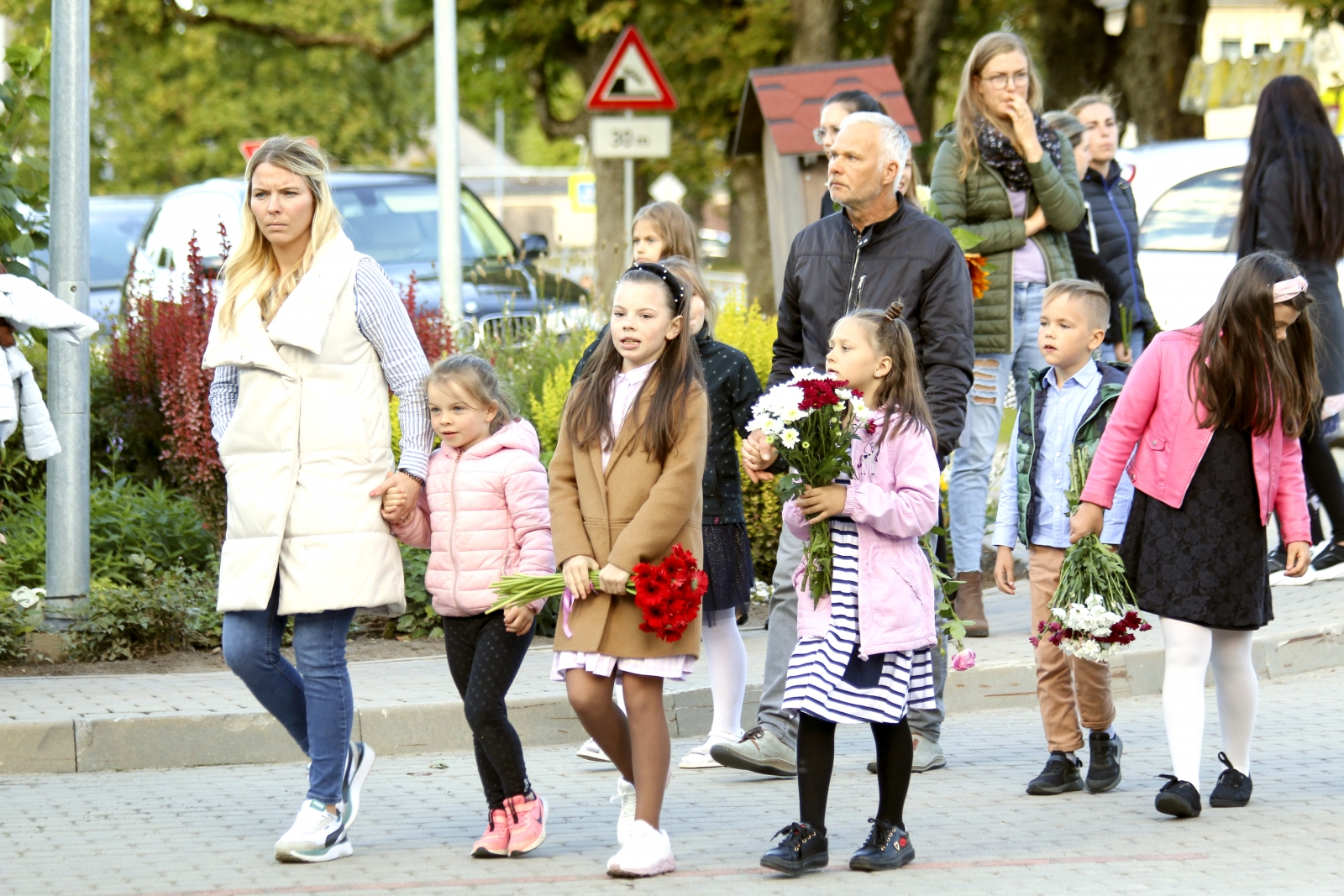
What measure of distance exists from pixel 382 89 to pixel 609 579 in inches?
1575

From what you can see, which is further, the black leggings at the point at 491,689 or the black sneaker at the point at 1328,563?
the black sneaker at the point at 1328,563

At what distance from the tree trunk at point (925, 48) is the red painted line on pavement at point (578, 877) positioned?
16.8m

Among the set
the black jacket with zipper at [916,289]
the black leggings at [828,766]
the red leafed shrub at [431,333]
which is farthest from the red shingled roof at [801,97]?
the black leggings at [828,766]

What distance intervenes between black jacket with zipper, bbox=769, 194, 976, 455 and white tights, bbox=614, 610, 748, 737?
0.87 metres

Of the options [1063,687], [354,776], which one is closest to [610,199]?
[1063,687]

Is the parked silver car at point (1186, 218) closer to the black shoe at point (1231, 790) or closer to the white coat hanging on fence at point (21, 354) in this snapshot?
the black shoe at point (1231, 790)

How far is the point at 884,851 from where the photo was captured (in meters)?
4.78

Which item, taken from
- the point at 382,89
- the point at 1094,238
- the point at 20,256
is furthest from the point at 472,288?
the point at 382,89

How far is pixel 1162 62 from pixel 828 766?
1755 centimetres

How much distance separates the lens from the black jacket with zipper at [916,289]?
5594 mm

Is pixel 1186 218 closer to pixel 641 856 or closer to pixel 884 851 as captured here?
pixel 884 851

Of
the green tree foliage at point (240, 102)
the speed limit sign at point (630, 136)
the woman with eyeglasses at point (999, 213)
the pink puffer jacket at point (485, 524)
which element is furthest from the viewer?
the green tree foliage at point (240, 102)

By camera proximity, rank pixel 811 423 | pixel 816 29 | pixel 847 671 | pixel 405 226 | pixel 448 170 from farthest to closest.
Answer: pixel 816 29 → pixel 405 226 → pixel 448 170 → pixel 847 671 → pixel 811 423

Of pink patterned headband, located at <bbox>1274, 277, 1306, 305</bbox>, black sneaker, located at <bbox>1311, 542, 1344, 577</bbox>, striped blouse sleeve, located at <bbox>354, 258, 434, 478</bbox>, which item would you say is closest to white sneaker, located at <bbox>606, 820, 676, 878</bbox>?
striped blouse sleeve, located at <bbox>354, 258, 434, 478</bbox>
